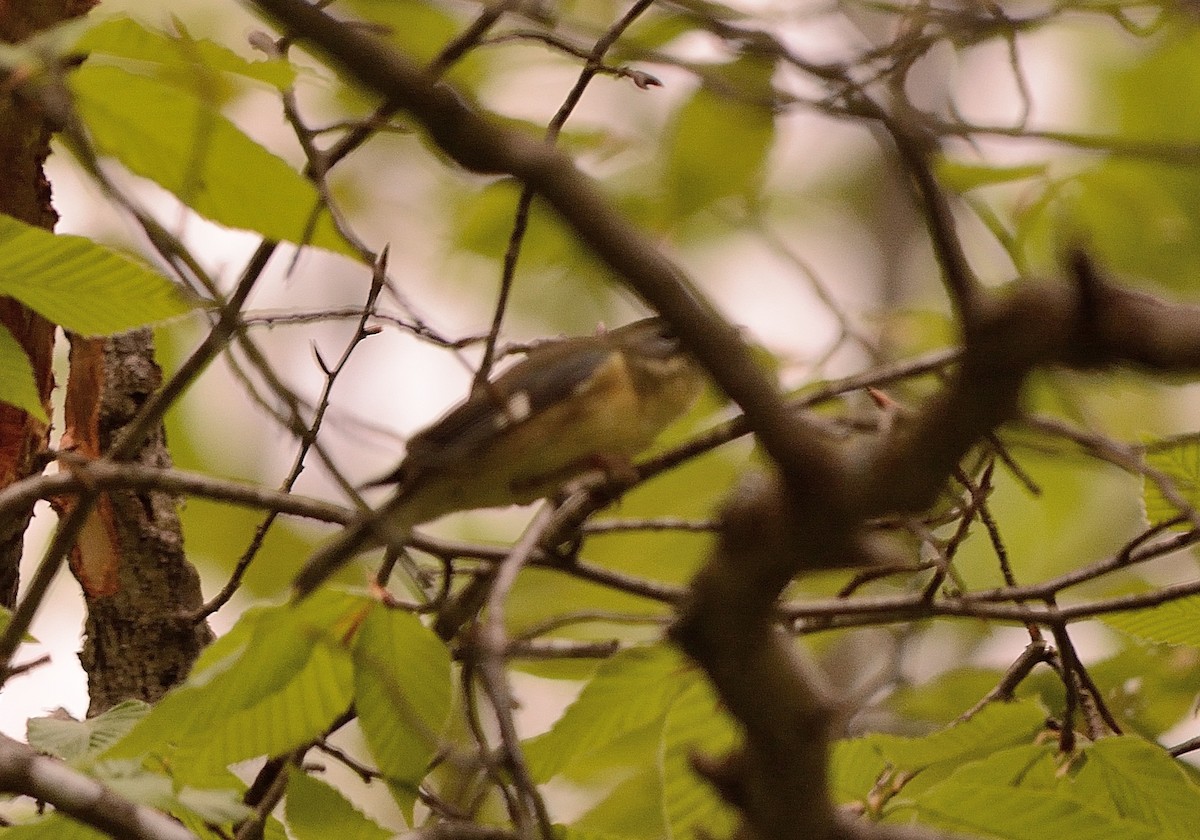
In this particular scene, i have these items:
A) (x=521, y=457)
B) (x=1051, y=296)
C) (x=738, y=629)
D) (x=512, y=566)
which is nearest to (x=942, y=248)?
(x=1051, y=296)

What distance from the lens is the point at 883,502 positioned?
3.32 feet

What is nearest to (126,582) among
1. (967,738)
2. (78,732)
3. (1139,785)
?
(78,732)

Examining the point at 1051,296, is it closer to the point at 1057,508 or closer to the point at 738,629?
the point at 738,629

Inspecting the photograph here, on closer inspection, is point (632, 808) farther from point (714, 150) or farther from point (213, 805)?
point (213, 805)

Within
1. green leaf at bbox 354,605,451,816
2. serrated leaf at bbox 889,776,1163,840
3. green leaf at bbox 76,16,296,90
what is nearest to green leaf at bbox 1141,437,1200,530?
Answer: serrated leaf at bbox 889,776,1163,840

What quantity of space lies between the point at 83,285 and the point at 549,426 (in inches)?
33.6

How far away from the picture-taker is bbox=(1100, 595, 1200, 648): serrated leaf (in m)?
1.97

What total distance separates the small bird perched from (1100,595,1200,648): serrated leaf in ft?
2.79

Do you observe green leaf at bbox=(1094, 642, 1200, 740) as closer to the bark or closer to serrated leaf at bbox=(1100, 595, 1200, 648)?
serrated leaf at bbox=(1100, 595, 1200, 648)

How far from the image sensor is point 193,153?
1475mm

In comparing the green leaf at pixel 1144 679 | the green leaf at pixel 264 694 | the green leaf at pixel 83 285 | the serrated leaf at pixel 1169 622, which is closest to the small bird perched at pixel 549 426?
the green leaf at pixel 83 285

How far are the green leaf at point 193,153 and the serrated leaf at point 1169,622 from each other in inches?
53.8

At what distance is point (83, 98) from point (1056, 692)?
2.14m

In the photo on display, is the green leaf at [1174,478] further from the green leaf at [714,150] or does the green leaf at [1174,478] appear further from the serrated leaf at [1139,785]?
the green leaf at [714,150]
